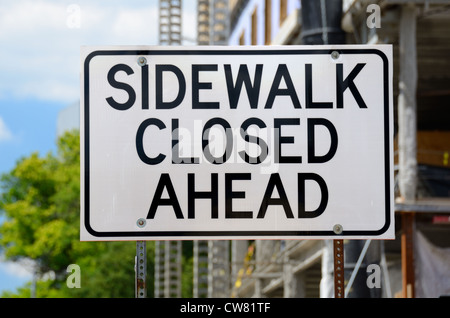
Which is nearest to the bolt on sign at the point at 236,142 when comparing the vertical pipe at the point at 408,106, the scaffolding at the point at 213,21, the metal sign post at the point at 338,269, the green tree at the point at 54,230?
the metal sign post at the point at 338,269

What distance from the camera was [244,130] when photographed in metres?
4.11

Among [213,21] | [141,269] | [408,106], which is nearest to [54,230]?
[213,21]

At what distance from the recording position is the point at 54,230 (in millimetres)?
61438

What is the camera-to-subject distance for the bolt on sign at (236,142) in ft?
13.4

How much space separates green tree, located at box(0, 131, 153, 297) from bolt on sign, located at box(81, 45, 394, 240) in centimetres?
5103

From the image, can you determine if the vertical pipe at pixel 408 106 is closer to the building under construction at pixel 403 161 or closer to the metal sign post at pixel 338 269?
the building under construction at pixel 403 161

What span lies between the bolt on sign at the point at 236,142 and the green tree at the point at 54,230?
51026 millimetres

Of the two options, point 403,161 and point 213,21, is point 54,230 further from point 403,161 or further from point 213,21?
point 403,161
